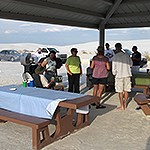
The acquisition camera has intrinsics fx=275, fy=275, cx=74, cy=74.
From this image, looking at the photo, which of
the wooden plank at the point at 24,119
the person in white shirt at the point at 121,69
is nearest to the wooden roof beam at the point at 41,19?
the person in white shirt at the point at 121,69

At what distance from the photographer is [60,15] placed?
8.52 m

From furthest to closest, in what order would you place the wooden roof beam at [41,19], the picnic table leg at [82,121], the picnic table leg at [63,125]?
1. the wooden roof beam at [41,19]
2. the picnic table leg at [82,121]
3. the picnic table leg at [63,125]

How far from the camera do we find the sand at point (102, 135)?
418 cm

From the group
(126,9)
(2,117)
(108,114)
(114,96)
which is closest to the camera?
(2,117)

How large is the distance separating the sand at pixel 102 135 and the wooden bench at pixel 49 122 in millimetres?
102

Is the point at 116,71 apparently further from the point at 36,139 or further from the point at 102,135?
the point at 36,139

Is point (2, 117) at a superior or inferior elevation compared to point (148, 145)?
Result: superior

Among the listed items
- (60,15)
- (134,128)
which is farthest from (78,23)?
(134,128)

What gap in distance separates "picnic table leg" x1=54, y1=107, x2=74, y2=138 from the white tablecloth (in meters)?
0.21

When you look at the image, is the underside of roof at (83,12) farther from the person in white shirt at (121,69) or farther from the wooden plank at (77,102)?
the wooden plank at (77,102)

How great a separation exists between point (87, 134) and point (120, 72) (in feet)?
6.38

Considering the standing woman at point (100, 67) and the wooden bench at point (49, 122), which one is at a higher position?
the standing woman at point (100, 67)

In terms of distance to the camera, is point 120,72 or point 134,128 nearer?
point 134,128

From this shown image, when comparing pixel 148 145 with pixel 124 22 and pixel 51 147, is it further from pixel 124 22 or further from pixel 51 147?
pixel 124 22
